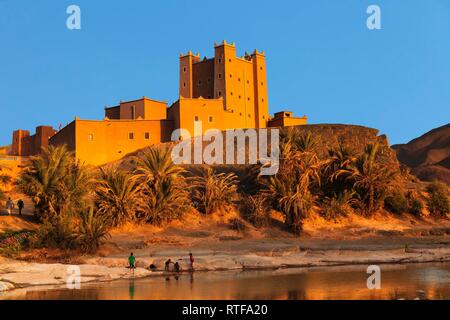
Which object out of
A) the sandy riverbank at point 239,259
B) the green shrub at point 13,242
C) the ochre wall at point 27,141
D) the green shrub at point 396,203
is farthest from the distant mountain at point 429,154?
the green shrub at point 13,242

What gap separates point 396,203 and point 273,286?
65.9 feet

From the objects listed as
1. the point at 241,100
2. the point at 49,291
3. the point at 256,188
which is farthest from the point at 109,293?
the point at 241,100

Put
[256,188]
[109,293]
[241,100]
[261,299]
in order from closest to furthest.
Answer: [261,299] < [109,293] < [256,188] < [241,100]

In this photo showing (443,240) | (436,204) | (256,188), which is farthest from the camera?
(436,204)

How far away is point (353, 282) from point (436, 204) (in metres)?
21.2

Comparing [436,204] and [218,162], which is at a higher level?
[218,162]

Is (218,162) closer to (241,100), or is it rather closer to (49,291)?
(241,100)

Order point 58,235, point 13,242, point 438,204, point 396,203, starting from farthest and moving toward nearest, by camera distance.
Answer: point 438,204
point 396,203
point 58,235
point 13,242

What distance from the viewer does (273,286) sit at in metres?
17.7

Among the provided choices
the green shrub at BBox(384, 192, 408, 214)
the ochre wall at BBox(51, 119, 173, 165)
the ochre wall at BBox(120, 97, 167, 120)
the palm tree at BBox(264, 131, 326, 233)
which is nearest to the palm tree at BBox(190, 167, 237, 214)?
the palm tree at BBox(264, 131, 326, 233)

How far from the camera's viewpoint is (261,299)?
49.9ft
